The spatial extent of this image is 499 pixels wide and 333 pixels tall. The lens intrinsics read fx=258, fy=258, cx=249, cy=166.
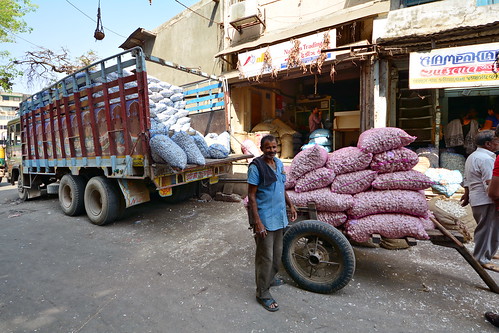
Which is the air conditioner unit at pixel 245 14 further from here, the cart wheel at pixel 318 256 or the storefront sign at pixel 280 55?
the cart wheel at pixel 318 256

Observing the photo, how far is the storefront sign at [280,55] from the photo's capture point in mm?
5694

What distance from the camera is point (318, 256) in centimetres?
246

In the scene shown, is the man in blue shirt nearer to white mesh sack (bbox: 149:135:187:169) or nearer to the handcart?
the handcart

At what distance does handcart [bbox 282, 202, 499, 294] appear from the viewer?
7.56ft

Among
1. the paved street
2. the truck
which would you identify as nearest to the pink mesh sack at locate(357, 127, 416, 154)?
the paved street

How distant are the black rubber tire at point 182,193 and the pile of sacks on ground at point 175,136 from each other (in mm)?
1400

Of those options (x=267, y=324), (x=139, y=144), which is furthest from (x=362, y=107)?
(x=267, y=324)

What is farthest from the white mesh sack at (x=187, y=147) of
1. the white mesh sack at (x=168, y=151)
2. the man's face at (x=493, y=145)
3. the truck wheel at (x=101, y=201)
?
the man's face at (x=493, y=145)

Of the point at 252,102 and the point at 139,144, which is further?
the point at 252,102

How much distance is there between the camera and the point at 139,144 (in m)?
3.87

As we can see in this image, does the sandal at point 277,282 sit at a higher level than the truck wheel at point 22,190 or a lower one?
lower

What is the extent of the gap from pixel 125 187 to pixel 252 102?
16.9ft

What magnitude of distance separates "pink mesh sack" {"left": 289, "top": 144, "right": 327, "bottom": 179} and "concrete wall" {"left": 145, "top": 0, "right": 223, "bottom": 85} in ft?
20.8

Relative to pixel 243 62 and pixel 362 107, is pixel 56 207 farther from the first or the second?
pixel 362 107
